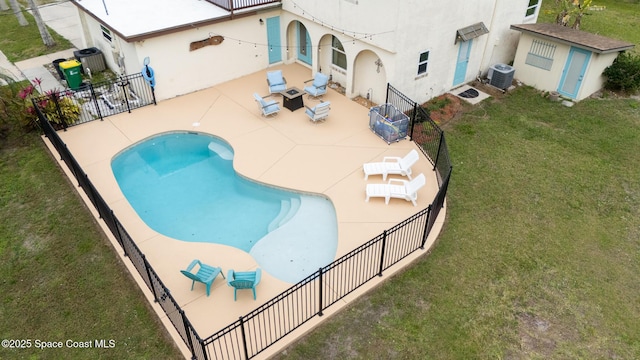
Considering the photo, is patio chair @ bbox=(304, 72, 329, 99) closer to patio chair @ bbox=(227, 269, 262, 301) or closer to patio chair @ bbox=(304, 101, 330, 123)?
patio chair @ bbox=(304, 101, 330, 123)

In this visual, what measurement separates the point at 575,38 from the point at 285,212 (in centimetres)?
1291

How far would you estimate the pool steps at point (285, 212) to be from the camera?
11.8 m

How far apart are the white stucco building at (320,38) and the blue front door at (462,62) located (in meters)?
0.05

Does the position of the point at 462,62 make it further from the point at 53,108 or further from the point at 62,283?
the point at 62,283

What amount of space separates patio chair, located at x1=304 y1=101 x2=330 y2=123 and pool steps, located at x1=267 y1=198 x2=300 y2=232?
13.1ft

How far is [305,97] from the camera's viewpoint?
17.4m

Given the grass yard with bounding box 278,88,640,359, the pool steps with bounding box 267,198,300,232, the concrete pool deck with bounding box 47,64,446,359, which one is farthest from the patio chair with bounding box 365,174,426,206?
the pool steps with bounding box 267,198,300,232

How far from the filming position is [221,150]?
14.8 m

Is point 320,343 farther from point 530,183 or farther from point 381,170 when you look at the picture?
point 530,183

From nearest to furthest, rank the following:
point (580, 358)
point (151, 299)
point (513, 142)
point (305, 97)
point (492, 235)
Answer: point (580, 358), point (151, 299), point (492, 235), point (513, 142), point (305, 97)

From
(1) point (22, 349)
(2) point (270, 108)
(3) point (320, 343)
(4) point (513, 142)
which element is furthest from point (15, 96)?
(4) point (513, 142)

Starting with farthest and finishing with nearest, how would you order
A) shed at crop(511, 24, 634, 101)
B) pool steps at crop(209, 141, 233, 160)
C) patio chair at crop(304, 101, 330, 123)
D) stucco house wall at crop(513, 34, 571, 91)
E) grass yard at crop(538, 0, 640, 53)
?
grass yard at crop(538, 0, 640, 53) → stucco house wall at crop(513, 34, 571, 91) → shed at crop(511, 24, 634, 101) → patio chair at crop(304, 101, 330, 123) → pool steps at crop(209, 141, 233, 160)

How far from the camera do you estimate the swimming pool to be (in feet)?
35.8

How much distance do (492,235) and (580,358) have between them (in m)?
3.46
